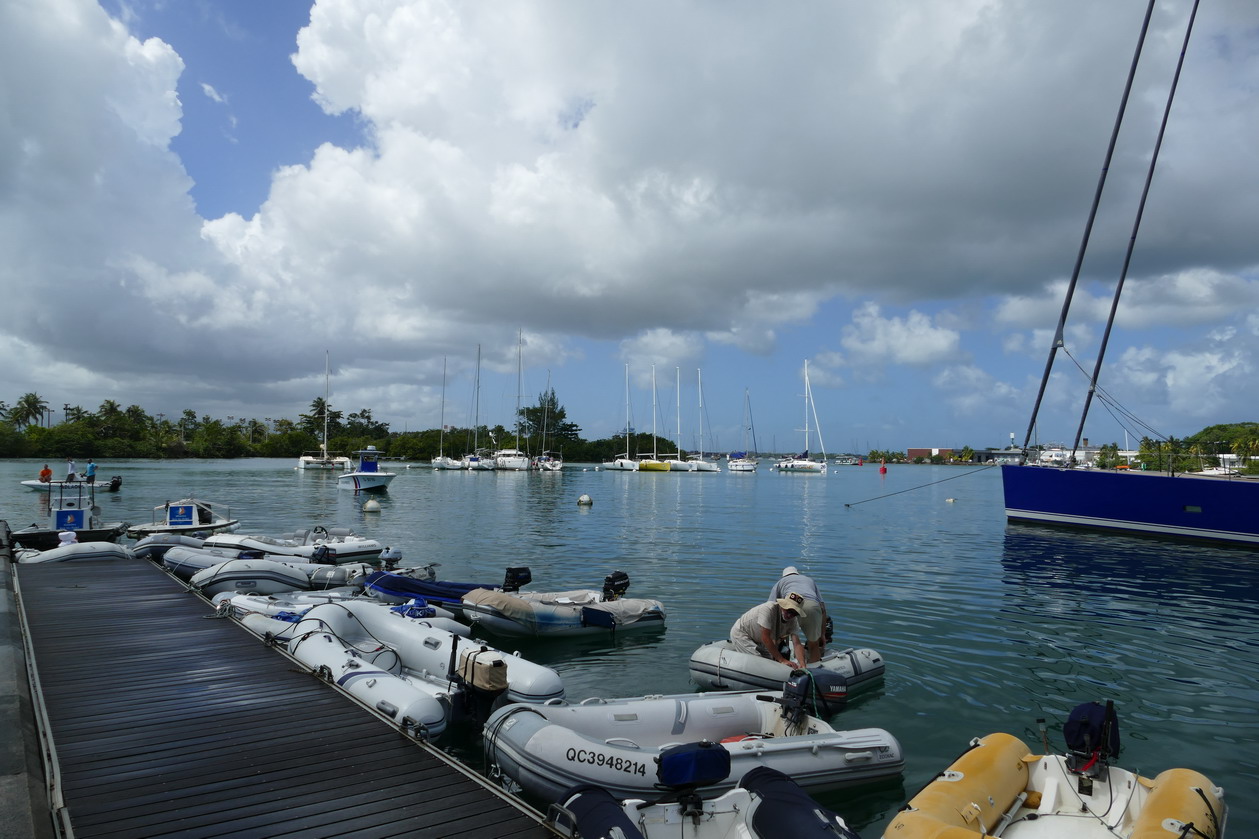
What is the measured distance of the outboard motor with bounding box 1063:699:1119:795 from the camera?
5809mm

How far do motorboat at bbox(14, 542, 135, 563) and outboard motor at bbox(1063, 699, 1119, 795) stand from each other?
60.8ft

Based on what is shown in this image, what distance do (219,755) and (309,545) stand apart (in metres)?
14.9

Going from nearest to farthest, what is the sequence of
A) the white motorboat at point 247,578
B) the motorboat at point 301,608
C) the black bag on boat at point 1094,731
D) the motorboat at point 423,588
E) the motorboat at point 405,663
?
the black bag on boat at point 1094,731, the motorboat at point 405,663, the motorboat at point 301,608, the motorboat at point 423,588, the white motorboat at point 247,578

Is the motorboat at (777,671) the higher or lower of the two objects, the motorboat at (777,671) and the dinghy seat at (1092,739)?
the lower

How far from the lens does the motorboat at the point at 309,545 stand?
1814 cm

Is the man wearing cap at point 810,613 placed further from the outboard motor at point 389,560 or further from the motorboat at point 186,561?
the motorboat at point 186,561

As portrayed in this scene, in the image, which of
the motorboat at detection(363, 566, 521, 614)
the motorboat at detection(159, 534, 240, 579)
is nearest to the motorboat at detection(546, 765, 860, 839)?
the motorboat at detection(363, 566, 521, 614)

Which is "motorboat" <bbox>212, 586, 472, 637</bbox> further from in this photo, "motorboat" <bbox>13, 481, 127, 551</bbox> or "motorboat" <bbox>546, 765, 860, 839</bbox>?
"motorboat" <bbox>13, 481, 127, 551</bbox>

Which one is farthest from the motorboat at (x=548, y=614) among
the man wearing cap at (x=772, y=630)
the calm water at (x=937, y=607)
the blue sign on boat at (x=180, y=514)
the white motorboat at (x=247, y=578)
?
the blue sign on boat at (x=180, y=514)

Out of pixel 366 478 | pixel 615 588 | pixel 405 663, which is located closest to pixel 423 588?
pixel 615 588

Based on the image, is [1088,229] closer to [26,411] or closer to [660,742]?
[660,742]

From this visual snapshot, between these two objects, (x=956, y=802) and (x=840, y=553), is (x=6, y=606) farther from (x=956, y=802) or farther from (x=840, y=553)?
(x=840, y=553)

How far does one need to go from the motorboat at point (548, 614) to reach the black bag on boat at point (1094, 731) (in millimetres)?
7635

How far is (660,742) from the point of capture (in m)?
7.10
